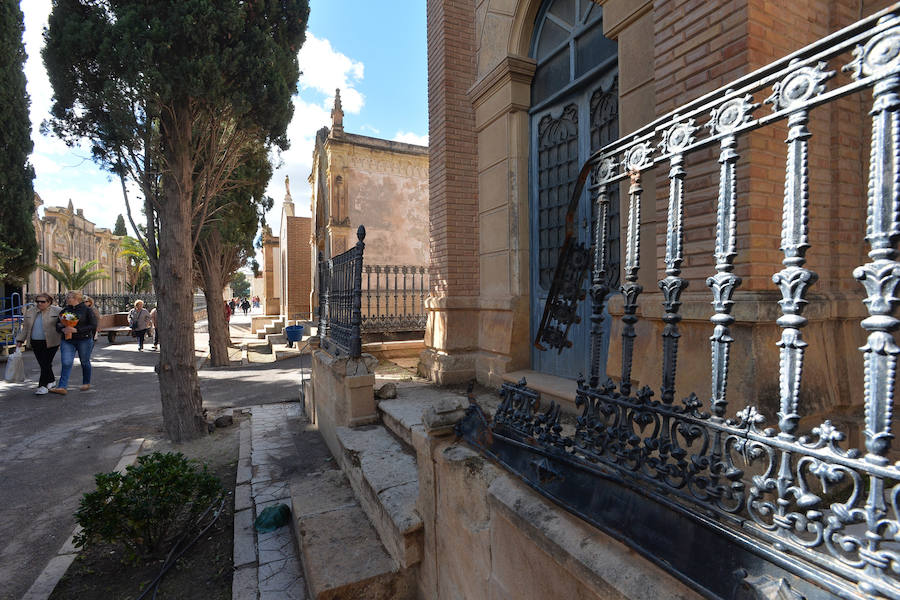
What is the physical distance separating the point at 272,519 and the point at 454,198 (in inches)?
167

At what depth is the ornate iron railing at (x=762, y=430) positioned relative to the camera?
91 centimetres

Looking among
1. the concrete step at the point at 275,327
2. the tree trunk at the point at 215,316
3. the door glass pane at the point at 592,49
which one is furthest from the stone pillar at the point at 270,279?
the door glass pane at the point at 592,49

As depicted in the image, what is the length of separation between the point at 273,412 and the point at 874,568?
25.1ft

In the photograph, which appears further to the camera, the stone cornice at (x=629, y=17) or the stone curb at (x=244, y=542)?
the stone cornice at (x=629, y=17)

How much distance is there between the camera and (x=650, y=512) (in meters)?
1.36

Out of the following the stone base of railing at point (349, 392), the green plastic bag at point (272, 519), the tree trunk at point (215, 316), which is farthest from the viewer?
the tree trunk at point (215, 316)

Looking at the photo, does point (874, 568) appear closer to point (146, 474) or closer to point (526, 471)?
point (526, 471)

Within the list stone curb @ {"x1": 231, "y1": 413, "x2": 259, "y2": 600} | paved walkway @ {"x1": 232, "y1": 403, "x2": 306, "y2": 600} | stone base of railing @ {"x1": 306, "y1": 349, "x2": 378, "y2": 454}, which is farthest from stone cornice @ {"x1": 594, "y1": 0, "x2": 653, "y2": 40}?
stone curb @ {"x1": 231, "y1": 413, "x2": 259, "y2": 600}

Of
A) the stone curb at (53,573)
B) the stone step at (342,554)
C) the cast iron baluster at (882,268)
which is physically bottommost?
the stone curb at (53,573)

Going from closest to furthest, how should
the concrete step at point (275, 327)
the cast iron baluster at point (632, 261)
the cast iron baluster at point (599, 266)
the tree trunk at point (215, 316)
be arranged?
the cast iron baluster at point (632, 261) → the cast iron baluster at point (599, 266) → the tree trunk at point (215, 316) → the concrete step at point (275, 327)

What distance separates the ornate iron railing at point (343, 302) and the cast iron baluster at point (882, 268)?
396cm

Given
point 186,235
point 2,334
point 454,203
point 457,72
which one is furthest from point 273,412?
point 2,334

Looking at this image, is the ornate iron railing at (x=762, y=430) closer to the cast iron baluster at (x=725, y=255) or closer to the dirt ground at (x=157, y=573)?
the cast iron baluster at (x=725, y=255)

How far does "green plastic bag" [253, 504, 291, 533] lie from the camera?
3643mm
